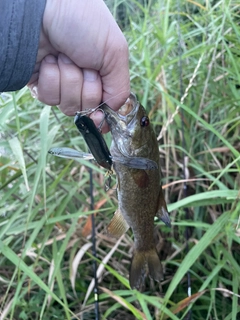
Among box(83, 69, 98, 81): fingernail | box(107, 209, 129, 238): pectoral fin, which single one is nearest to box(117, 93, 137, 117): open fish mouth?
box(83, 69, 98, 81): fingernail

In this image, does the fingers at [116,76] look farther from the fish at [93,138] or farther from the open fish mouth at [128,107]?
the fish at [93,138]

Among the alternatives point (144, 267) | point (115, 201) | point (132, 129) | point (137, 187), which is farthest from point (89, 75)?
point (115, 201)

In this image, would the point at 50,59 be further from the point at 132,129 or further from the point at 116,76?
the point at 132,129

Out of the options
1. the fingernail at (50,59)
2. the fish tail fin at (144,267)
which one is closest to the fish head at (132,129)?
the fingernail at (50,59)

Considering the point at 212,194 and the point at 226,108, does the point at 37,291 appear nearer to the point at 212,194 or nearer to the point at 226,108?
the point at 212,194

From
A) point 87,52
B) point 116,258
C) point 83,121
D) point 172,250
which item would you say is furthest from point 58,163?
point 83,121

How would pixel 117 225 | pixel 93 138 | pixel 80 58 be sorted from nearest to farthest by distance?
1. pixel 93 138
2. pixel 80 58
3. pixel 117 225
